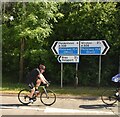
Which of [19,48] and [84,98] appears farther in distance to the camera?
[19,48]

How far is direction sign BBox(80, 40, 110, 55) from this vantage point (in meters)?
17.2

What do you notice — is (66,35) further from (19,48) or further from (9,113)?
(9,113)

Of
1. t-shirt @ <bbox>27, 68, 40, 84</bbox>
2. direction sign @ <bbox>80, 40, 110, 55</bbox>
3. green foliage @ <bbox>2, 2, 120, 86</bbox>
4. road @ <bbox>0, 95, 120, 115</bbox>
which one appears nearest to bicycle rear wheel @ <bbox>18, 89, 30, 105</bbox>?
road @ <bbox>0, 95, 120, 115</bbox>

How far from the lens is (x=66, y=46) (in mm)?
17359

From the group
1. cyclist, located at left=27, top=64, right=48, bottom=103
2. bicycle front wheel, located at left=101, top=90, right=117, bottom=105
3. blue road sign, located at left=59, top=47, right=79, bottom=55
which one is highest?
blue road sign, located at left=59, top=47, right=79, bottom=55

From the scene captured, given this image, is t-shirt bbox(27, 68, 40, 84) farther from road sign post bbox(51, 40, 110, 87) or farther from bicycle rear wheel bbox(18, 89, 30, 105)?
road sign post bbox(51, 40, 110, 87)

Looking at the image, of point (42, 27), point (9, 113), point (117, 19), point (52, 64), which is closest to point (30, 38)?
point (42, 27)

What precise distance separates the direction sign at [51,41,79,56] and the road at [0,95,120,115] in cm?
359

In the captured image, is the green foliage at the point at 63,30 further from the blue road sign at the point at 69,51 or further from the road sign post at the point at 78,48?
the blue road sign at the point at 69,51

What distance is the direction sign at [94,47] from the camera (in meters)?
17.2

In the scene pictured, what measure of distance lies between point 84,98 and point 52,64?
574 cm

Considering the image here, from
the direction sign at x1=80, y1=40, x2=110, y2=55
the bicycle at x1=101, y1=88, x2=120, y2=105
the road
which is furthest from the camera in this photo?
the direction sign at x1=80, y1=40, x2=110, y2=55

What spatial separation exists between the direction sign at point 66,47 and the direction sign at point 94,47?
313 millimetres

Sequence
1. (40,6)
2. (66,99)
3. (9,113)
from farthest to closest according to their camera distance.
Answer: (40,6), (66,99), (9,113)
